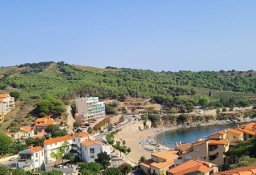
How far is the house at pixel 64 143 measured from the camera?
44094 mm

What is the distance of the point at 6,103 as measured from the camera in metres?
67.6

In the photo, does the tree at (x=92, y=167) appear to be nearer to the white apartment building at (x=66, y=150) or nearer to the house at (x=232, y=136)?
the white apartment building at (x=66, y=150)

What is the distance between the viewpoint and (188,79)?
141375mm

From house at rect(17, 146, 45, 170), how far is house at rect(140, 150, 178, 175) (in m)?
13.0

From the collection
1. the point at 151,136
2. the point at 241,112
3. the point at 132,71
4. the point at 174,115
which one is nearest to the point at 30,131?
the point at 151,136

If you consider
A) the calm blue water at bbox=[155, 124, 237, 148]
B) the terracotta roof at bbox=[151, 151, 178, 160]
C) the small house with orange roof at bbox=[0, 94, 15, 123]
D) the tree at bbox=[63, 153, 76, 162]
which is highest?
the small house with orange roof at bbox=[0, 94, 15, 123]

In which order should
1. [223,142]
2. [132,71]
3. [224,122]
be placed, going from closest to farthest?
[223,142] < [224,122] < [132,71]

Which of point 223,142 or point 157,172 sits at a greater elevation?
point 223,142

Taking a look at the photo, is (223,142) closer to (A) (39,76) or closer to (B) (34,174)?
(B) (34,174)

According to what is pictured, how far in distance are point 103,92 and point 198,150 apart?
64545 mm

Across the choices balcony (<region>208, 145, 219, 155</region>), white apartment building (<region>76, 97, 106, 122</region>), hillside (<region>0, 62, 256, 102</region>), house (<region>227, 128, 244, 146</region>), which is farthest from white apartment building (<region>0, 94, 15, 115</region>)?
house (<region>227, 128, 244, 146</region>)

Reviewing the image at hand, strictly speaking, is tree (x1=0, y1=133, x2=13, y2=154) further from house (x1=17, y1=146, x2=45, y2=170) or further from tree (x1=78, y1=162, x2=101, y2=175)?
tree (x1=78, y1=162, x2=101, y2=175)

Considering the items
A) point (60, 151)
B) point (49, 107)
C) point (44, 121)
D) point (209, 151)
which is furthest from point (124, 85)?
point (209, 151)

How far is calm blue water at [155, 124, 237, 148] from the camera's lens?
65.8 meters
